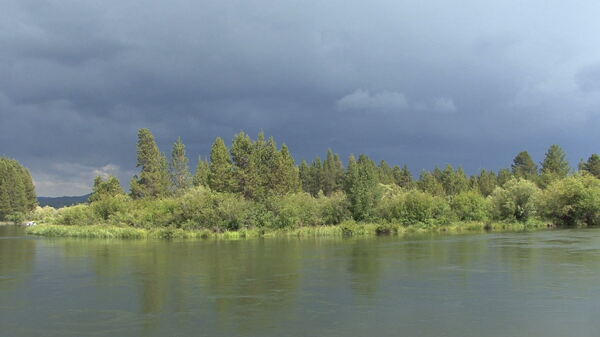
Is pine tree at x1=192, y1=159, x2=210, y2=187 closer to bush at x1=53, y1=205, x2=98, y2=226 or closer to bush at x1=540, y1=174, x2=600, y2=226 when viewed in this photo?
bush at x1=53, y1=205, x2=98, y2=226

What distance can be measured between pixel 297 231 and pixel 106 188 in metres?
44.7

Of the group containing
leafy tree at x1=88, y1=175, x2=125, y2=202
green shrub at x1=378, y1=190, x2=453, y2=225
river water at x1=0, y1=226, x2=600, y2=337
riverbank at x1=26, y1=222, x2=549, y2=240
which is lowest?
river water at x1=0, y1=226, x2=600, y2=337

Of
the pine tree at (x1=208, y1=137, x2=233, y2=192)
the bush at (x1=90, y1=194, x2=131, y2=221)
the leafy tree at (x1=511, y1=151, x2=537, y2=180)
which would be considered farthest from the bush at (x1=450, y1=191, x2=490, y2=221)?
the leafy tree at (x1=511, y1=151, x2=537, y2=180)

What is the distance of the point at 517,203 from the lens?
71938 mm

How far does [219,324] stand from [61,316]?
6227 mm

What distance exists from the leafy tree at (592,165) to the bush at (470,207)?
57.4 m

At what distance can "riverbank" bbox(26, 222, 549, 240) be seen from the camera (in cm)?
6259

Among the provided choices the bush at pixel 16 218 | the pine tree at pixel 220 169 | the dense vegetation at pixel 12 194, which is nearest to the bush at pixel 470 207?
the pine tree at pixel 220 169

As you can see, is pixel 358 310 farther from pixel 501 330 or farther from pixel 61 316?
pixel 61 316

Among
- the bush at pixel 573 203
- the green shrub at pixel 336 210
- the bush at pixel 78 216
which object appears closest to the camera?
the green shrub at pixel 336 210

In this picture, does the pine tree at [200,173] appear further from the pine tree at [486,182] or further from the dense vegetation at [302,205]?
the pine tree at [486,182]

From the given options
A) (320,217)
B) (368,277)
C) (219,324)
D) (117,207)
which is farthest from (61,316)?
(117,207)

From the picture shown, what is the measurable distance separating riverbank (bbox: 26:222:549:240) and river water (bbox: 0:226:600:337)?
26996 millimetres

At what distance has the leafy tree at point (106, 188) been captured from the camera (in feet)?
295
